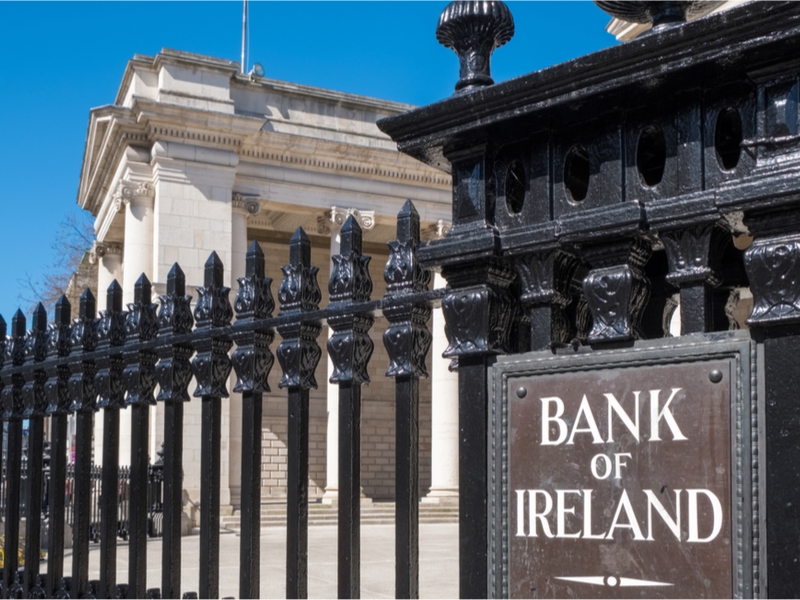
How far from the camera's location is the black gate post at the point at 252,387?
337 centimetres

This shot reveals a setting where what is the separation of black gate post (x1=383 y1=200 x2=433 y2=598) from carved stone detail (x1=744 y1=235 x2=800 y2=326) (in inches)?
40.7

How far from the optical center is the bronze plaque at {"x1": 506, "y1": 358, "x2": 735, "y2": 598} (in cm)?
216

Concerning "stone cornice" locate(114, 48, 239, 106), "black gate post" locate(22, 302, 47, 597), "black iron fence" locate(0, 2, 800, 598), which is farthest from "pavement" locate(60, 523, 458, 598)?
"stone cornice" locate(114, 48, 239, 106)

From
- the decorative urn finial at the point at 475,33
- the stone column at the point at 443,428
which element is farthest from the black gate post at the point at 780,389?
the stone column at the point at 443,428

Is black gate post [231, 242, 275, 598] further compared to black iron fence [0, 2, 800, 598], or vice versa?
black gate post [231, 242, 275, 598]

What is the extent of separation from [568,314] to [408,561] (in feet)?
2.63

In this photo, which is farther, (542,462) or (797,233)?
(542,462)

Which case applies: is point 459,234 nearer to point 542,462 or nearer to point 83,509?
point 542,462

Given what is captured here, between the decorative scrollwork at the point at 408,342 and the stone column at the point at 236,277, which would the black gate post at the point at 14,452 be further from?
the stone column at the point at 236,277

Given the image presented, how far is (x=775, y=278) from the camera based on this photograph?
2.12 metres

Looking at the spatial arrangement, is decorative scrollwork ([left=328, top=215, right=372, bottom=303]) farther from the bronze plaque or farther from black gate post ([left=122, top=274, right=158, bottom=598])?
black gate post ([left=122, top=274, right=158, bottom=598])

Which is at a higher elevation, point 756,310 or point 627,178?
point 627,178

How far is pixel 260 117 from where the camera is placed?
76.1ft

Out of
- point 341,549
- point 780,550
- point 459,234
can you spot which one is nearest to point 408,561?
point 341,549
